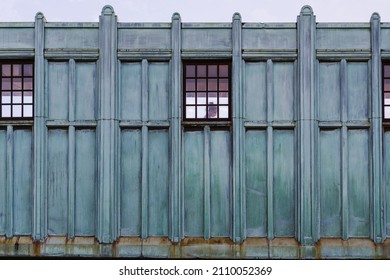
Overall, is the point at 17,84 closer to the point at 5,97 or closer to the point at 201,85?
the point at 5,97

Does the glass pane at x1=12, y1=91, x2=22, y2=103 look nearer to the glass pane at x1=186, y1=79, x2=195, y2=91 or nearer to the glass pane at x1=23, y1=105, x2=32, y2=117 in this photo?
the glass pane at x1=23, y1=105, x2=32, y2=117

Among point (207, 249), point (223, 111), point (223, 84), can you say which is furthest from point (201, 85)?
point (207, 249)

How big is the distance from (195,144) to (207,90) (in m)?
1.44

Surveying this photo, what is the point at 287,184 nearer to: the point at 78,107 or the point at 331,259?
the point at 331,259

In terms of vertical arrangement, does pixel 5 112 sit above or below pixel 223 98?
below

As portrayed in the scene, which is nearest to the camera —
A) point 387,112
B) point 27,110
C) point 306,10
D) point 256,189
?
point 306,10

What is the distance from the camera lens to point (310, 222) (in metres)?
8.92

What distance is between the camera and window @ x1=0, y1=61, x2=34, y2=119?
9.28 meters

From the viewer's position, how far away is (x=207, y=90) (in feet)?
30.4

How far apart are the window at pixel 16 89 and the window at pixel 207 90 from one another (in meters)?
4.10

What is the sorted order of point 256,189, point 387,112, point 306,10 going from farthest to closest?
point 387,112 → point 256,189 → point 306,10

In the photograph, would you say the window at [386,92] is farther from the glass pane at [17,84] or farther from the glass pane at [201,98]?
the glass pane at [17,84]

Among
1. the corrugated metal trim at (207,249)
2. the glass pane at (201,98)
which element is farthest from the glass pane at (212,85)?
the corrugated metal trim at (207,249)

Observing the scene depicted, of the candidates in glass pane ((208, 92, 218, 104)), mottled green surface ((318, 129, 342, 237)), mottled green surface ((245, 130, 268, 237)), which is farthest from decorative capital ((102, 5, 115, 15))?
mottled green surface ((318, 129, 342, 237))
